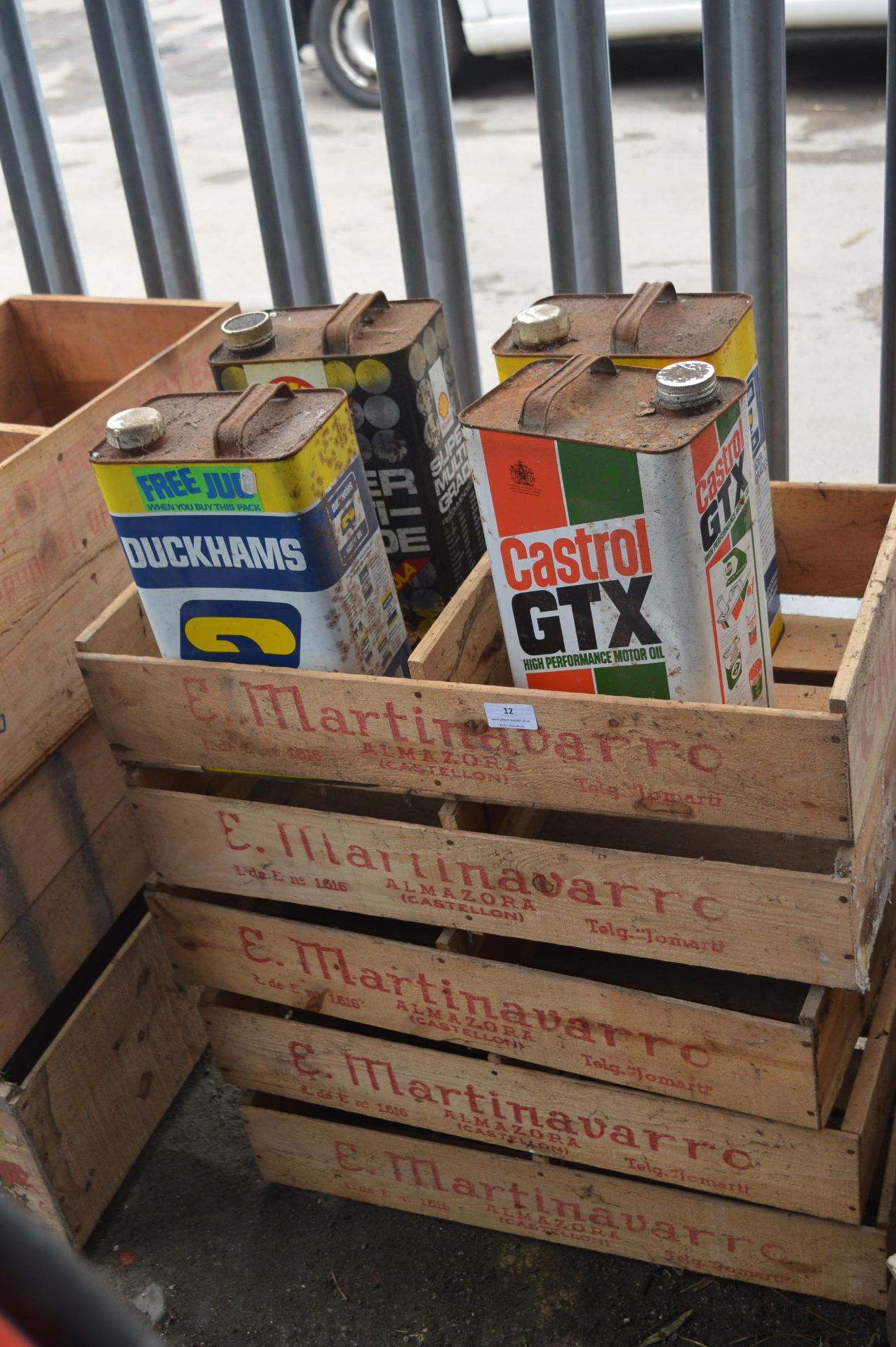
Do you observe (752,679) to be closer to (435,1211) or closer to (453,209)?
(435,1211)

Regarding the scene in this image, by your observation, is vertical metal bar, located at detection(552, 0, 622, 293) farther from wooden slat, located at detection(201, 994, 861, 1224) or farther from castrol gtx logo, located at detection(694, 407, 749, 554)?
wooden slat, located at detection(201, 994, 861, 1224)

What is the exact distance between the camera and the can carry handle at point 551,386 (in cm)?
149

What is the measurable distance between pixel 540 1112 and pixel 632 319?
3.86ft

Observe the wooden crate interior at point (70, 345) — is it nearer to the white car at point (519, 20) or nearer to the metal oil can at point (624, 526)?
the metal oil can at point (624, 526)

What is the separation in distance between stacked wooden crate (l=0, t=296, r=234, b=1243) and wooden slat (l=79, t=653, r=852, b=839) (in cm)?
40

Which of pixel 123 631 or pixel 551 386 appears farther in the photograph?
pixel 123 631

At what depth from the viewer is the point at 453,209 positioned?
2.60 m

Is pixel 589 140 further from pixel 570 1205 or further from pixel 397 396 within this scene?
pixel 570 1205

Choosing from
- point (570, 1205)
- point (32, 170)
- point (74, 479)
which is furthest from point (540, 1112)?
point (32, 170)

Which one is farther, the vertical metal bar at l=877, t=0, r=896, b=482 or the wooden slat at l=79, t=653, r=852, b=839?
the vertical metal bar at l=877, t=0, r=896, b=482

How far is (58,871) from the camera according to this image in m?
2.33

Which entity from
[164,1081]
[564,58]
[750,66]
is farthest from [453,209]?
[164,1081]

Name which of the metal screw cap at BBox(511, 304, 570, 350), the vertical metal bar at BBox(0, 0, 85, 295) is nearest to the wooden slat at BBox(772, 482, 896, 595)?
the metal screw cap at BBox(511, 304, 570, 350)

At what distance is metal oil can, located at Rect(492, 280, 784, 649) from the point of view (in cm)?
168
